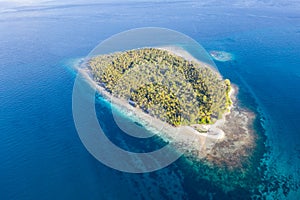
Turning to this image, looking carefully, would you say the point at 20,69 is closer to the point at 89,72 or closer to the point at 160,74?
the point at 89,72

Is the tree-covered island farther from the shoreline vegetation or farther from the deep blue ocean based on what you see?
the deep blue ocean

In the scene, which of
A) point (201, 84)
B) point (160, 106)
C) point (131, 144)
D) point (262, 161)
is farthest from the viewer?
point (201, 84)

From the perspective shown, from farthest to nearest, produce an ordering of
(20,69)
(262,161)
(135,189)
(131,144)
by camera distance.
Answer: (20,69)
(131,144)
(262,161)
(135,189)

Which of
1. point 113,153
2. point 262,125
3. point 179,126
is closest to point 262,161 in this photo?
point 262,125

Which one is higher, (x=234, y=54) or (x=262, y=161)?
(x=234, y=54)

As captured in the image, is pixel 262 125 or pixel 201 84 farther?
pixel 201 84

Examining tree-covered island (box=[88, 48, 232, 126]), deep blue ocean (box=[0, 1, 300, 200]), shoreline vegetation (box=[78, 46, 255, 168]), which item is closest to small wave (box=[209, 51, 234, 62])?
deep blue ocean (box=[0, 1, 300, 200])

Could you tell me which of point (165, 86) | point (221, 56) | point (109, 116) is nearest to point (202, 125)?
point (165, 86)

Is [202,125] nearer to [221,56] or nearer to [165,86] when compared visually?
[165,86]
